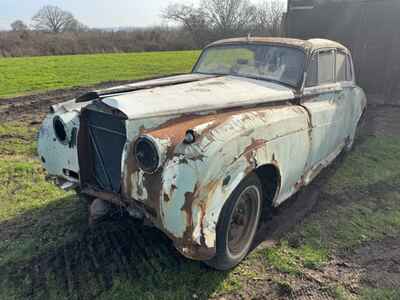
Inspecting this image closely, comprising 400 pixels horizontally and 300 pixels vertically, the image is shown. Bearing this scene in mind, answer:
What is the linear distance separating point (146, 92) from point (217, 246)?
63.4 inches

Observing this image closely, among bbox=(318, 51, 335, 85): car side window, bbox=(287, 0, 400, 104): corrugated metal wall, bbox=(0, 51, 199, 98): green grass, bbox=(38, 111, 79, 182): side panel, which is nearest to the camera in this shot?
bbox=(38, 111, 79, 182): side panel

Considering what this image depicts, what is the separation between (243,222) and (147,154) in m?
1.14

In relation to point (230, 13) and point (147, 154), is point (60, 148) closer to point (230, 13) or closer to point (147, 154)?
point (147, 154)

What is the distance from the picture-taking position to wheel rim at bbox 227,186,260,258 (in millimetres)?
2955

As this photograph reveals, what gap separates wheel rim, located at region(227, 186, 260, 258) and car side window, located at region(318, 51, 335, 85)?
2.00 metres

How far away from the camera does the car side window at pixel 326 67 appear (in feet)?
14.2

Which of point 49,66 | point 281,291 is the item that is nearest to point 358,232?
point 281,291

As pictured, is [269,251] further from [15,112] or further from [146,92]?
[15,112]

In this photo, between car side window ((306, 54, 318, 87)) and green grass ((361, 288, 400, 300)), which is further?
car side window ((306, 54, 318, 87))

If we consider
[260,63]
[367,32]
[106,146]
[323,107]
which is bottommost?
[106,146]

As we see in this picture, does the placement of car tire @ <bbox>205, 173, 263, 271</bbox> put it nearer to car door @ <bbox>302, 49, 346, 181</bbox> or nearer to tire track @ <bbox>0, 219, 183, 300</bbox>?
tire track @ <bbox>0, 219, 183, 300</bbox>

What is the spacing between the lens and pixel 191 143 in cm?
245

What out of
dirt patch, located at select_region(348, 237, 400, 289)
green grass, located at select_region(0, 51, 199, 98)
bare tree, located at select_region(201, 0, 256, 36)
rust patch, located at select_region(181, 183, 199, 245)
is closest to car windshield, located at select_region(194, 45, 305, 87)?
dirt patch, located at select_region(348, 237, 400, 289)

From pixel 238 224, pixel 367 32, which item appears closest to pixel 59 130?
pixel 238 224
